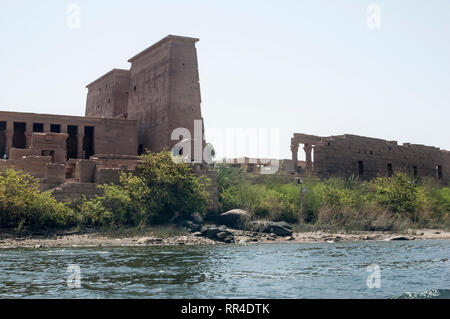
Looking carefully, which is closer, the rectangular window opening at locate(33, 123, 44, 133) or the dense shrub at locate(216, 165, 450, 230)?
the dense shrub at locate(216, 165, 450, 230)

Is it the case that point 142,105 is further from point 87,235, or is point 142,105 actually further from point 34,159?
point 87,235

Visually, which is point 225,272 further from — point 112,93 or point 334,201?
point 112,93

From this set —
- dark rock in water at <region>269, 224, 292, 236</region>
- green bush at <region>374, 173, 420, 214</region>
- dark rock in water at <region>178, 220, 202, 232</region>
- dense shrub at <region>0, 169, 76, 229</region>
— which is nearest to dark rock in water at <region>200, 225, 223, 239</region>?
dark rock in water at <region>178, 220, 202, 232</region>

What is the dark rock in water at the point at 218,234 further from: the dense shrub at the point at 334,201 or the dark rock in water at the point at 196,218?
the dense shrub at the point at 334,201

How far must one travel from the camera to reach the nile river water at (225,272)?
40.1ft

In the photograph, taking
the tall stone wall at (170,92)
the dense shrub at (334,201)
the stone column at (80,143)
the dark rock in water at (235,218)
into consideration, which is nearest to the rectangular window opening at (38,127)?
the stone column at (80,143)

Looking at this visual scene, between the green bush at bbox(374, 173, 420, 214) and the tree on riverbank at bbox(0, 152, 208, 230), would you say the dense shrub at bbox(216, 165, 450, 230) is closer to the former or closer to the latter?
the green bush at bbox(374, 173, 420, 214)

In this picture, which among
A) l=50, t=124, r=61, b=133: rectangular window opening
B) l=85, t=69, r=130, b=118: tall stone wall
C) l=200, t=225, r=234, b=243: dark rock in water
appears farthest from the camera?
l=85, t=69, r=130, b=118: tall stone wall

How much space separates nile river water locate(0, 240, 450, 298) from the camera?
12.2 metres

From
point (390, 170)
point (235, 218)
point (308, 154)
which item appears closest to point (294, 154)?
point (308, 154)

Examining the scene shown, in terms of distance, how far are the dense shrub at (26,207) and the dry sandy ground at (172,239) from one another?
1.04 meters

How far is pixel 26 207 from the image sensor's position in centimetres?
2369

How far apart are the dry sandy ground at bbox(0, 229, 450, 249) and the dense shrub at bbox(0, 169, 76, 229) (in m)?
1.04
